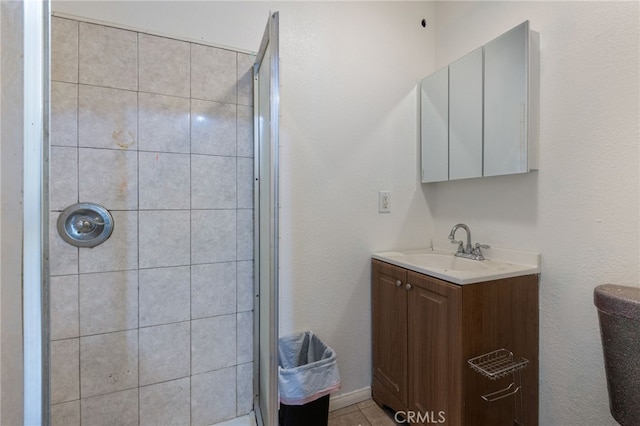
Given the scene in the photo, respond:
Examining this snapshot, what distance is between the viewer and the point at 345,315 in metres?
1.69

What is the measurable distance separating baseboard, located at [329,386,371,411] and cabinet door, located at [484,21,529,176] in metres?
1.45

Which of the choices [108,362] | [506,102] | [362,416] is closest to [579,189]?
[506,102]

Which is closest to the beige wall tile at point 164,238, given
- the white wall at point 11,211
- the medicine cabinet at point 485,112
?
the white wall at point 11,211

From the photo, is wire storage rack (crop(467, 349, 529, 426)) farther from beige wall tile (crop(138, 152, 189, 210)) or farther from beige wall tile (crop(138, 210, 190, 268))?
beige wall tile (crop(138, 152, 189, 210))

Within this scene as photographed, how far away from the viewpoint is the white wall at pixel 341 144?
5.05 ft

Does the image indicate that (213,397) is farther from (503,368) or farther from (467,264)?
(467,264)

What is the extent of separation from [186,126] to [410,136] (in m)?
1.35

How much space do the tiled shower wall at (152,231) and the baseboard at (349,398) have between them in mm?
485

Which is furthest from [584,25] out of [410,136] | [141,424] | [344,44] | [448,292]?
[141,424]

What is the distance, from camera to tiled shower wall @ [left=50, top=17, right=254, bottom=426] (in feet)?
3.85

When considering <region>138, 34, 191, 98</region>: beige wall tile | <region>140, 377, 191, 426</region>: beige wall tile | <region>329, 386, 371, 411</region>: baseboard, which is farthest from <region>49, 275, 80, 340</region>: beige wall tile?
<region>329, 386, 371, 411</region>: baseboard

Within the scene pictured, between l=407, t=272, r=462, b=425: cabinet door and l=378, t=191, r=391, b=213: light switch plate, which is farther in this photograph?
l=378, t=191, r=391, b=213: light switch plate

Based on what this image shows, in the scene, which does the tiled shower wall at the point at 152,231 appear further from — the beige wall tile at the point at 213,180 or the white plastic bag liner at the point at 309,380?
the white plastic bag liner at the point at 309,380

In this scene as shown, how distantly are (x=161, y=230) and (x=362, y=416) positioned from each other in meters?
1.46
